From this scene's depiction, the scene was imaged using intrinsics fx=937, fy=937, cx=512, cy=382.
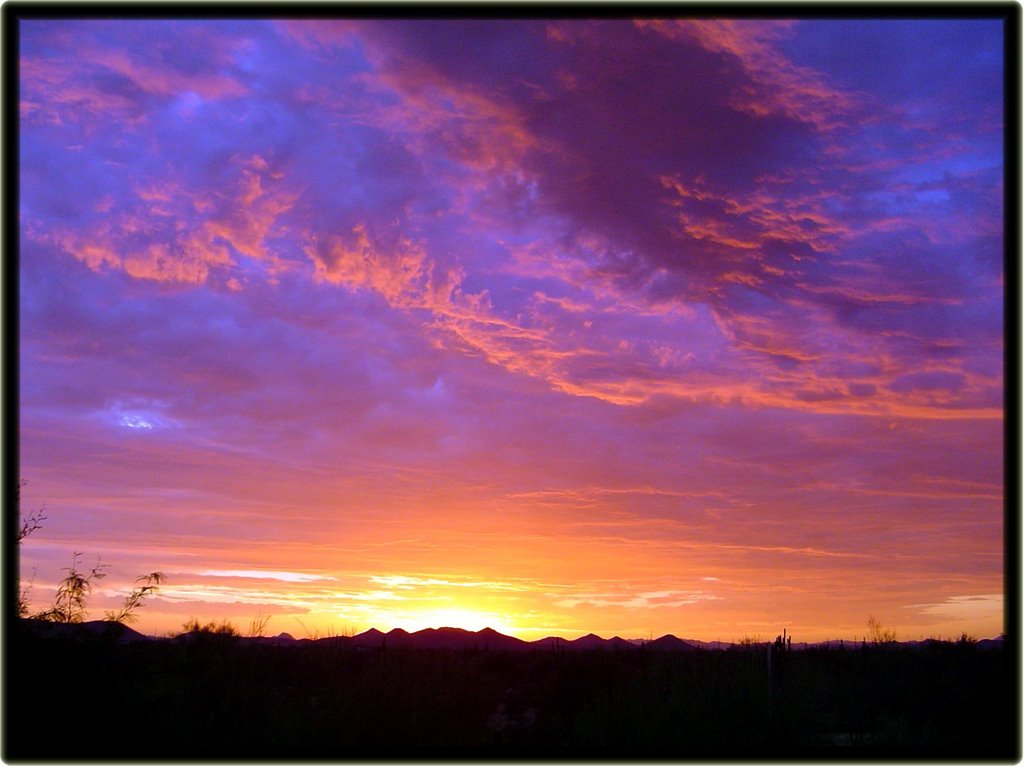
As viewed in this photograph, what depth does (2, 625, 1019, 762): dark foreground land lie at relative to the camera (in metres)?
20.0

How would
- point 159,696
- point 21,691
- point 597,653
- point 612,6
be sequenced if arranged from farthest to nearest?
point 597,653
point 159,696
point 21,691
point 612,6

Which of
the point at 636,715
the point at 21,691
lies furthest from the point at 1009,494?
the point at 21,691

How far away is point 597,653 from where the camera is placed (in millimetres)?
40312

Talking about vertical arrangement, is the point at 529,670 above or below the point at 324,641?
below

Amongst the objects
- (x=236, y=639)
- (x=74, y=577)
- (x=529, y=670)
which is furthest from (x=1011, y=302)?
(x=529, y=670)

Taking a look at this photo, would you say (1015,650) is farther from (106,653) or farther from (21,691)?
(106,653)

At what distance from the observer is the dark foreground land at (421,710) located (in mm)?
20031

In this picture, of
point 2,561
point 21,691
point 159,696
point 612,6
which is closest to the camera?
point 612,6

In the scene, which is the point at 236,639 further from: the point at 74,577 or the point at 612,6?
the point at 612,6

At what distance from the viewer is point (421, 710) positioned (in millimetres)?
26656

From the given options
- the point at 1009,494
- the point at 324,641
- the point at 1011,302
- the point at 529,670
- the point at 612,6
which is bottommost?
the point at 529,670

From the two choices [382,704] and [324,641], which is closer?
[382,704]

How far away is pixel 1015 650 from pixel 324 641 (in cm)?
2562

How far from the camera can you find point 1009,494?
41.9 feet
